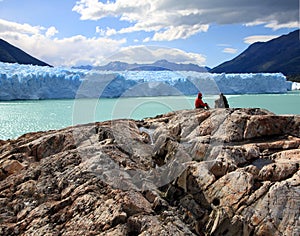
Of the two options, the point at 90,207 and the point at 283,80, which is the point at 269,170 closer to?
the point at 90,207

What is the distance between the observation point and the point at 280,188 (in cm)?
570

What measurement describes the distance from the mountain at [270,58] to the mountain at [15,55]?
69769 mm

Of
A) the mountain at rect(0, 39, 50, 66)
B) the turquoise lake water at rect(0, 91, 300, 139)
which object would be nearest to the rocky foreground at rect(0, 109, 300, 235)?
the turquoise lake water at rect(0, 91, 300, 139)

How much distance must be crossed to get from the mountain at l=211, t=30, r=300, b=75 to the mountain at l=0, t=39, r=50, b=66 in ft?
229

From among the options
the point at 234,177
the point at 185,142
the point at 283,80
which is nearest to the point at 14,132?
the point at 185,142

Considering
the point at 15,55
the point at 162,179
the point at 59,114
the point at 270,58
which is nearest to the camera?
the point at 162,179

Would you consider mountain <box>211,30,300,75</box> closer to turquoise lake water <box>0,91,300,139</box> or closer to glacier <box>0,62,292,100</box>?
glacier <box>0,62,292,100</box>

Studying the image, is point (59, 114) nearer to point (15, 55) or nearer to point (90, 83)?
point (90, 83)

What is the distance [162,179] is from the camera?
6.86 m

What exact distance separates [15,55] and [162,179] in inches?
3282

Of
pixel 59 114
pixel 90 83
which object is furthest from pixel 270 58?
pixel 59 114

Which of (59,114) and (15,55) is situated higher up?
(15,55)

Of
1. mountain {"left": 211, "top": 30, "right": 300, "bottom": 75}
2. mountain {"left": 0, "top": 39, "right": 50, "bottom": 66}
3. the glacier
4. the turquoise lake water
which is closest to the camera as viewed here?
the turquoise lake water

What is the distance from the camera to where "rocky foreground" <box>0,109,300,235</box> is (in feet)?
18.3
